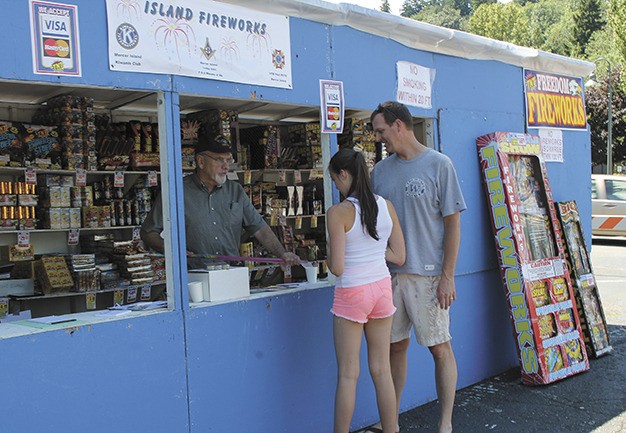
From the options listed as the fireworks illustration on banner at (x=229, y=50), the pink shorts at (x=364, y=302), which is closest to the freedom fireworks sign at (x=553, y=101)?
the pink shorts at (x=364, y=302)

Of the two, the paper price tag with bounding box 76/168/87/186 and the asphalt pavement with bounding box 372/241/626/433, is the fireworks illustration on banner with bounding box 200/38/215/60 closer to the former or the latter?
the asphalt pavement with bounding box 372/241/626/433

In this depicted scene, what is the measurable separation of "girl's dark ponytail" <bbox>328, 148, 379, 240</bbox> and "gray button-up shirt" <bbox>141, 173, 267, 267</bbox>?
115 cm

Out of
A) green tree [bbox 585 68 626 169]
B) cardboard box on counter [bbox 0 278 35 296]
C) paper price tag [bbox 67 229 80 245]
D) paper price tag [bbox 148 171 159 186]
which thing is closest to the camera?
cardboard box on counter [bbox 0 278 35 296]

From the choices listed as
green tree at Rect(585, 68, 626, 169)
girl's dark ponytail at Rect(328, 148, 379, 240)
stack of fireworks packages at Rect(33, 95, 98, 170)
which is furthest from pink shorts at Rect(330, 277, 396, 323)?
green tree at Rect(585, 68, 626, 169)

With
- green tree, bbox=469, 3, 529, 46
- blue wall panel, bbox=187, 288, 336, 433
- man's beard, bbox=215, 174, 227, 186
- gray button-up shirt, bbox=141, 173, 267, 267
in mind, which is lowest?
blue wall panel, bbox=187, 288, 336, 433

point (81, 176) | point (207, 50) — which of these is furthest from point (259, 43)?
point (81, 176)

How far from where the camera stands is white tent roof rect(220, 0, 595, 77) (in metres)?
4.36

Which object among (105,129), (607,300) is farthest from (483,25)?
(105,129)

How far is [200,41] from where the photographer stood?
386 cm

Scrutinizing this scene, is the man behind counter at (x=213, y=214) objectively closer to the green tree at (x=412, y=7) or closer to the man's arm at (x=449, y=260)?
the man's arm at (x=449, y=260)

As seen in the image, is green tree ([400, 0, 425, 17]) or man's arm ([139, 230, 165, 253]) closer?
man's arm ([139, 230, 165, 253])

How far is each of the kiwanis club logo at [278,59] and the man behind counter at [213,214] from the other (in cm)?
70

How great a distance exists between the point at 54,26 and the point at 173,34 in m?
0.67

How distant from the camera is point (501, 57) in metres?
6.17
